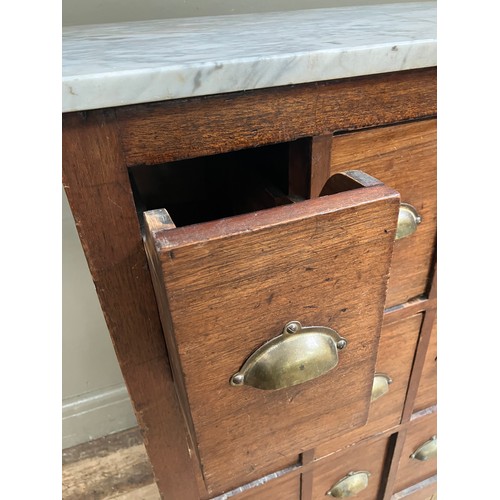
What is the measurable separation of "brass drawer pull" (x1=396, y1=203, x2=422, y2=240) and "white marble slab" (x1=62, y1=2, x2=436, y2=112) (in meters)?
0.15

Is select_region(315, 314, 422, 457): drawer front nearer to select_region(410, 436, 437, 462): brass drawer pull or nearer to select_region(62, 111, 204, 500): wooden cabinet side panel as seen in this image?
select_region(410, 436, 437, 462): brass drawer pull

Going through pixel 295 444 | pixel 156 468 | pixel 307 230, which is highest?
pixel 307 230

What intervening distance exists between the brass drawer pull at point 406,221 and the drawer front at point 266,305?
0.12 m

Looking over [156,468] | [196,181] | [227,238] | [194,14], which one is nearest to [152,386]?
[156,468]

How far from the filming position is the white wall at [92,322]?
66 centimetres

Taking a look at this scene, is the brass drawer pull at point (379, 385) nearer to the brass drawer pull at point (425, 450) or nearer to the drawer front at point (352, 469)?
the drawer front at point (352, 469)

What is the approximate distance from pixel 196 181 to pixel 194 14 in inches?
10.0

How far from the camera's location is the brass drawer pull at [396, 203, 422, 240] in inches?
18.0

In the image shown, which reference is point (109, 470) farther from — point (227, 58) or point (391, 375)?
point (227, 58)

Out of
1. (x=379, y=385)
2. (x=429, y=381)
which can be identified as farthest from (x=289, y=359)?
(x=429, y=381)

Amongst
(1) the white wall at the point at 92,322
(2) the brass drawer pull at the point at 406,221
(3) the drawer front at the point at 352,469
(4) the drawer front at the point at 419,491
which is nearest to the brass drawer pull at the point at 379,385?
(3) the drawer front at the point at 352,469

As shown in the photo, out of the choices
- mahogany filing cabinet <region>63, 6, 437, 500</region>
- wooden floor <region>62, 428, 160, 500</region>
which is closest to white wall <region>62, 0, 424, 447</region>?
wooden floor <region>62, 428, 160, 500</region>
